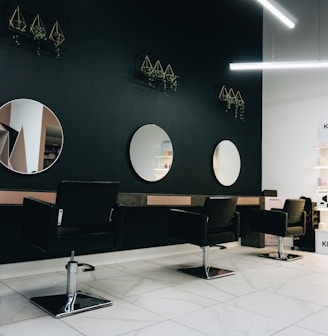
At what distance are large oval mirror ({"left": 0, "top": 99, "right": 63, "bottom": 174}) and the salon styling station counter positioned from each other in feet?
1.40

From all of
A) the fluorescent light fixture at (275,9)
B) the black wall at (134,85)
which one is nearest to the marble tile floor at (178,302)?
the black wall at (134,85)

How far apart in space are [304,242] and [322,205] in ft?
2.35

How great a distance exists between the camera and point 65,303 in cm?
253

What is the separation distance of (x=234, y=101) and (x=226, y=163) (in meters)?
1.07

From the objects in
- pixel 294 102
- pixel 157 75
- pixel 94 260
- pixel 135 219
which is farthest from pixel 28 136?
pixel 294 102

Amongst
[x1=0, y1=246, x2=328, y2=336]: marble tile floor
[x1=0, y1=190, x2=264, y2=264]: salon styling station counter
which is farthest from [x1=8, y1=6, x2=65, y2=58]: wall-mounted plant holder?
[x1=0, y1=246, x2=328, y2=336]: marble tile floor

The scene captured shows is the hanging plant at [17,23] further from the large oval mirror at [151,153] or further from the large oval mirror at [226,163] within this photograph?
the large oval mirror at [226,163]

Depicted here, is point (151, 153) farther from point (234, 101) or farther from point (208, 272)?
point (234, 101)

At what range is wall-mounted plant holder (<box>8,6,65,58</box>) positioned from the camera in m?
3.37

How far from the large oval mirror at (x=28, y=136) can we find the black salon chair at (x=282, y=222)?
283 centimetres

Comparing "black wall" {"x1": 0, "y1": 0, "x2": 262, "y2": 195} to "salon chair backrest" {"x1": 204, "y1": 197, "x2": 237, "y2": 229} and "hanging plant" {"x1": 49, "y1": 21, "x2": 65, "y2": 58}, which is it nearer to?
"hanging plant" {"x1": 49, "y1": 21, "x2": 65, "y2": 58}

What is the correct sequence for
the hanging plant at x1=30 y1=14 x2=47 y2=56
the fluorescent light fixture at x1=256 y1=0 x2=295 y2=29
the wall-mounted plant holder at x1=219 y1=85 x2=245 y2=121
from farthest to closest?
the wall-mounted plant holder at x1=219 y1=85 x2=245 y2=121 → the fluorescent light fixture at x1=256 y1=0 x2=295 y2=29 → the hanging plant at x1=30 y1=14 x2=47 y2=56

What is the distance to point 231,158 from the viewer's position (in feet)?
18.9

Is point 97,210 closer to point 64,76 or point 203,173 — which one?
point 64,76
